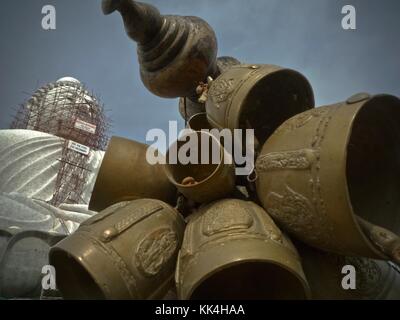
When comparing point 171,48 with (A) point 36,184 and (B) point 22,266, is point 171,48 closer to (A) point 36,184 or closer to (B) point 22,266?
(B) point 22,266

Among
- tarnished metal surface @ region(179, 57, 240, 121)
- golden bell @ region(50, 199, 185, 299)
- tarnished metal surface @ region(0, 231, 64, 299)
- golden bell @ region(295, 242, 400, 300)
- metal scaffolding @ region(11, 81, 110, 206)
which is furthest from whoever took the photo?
metal scaffolding @ region(11, 81, 110, 206)

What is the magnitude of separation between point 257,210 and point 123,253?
574 millimetres

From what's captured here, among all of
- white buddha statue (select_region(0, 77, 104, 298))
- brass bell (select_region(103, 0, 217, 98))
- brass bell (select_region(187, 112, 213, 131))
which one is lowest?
white buddha statue (select_region(0, 77, 104, 298))

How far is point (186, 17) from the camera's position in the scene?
230 centimetres

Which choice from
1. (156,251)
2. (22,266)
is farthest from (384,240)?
(22,266)

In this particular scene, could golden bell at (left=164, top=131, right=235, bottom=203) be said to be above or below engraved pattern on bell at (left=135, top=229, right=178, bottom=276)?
above

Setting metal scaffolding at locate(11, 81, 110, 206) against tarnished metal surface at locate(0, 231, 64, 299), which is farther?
metal scaffolding at locate(11, 81, 110, 206)

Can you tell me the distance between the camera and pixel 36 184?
37.6ft

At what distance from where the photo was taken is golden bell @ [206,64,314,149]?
65.6 inches

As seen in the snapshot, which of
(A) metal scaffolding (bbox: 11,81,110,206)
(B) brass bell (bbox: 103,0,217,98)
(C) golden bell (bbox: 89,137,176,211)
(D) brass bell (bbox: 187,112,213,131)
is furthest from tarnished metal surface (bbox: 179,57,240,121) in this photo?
(A) metal scaffolding (bbox: 11,81,110,206)

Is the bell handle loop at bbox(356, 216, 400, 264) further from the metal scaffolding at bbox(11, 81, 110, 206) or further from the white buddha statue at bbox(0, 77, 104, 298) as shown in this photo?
the metal scaffolding at bbox(11, 81, 110, 206)

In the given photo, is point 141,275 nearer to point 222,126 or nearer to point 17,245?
Answer: point 222,126
